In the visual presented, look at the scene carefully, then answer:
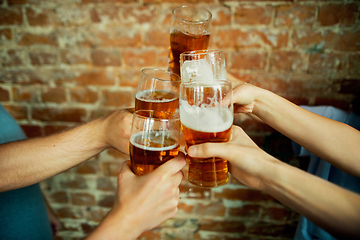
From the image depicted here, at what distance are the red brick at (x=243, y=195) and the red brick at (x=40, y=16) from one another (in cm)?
155

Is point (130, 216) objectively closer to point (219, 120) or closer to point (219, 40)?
point (219, 120)

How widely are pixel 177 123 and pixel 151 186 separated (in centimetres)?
22

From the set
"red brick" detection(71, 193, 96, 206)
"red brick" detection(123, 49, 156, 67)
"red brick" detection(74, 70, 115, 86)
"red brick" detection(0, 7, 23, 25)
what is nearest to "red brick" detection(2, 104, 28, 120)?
"red brick" detection(74, 70, 115, 86)

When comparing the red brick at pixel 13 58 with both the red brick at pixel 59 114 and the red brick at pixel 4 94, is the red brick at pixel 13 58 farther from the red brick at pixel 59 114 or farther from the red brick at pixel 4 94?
the red brick at pixel 59 114

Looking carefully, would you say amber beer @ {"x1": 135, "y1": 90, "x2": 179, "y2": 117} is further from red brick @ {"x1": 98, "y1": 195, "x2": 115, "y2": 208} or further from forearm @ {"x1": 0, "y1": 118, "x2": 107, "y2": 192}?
red brick @ {"x1": 98, "y1": 195, "x2": 115, "y2": 208}

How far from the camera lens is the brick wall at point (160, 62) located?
3.90 ft

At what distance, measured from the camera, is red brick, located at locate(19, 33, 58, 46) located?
51.4 inches

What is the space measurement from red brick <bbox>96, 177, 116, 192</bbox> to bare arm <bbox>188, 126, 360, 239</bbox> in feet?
3.56

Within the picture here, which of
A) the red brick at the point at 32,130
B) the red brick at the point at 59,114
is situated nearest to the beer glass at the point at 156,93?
the red brick at the point at 59,114

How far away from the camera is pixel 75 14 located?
1.26 m

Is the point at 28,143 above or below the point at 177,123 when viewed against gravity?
below

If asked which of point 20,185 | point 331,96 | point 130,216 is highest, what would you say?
point 331,96

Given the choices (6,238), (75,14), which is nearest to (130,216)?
(6,238)

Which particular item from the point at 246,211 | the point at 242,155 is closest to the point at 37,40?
the point at 242,155
